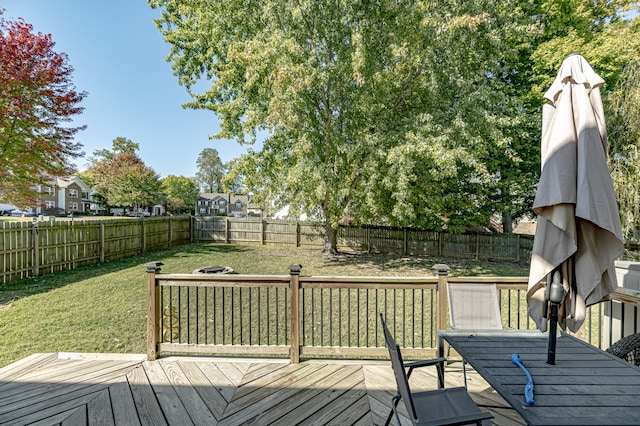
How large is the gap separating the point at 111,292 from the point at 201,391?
4.78 metres

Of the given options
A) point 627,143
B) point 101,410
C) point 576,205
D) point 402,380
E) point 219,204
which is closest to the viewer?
point 402,380

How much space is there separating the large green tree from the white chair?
180 inches

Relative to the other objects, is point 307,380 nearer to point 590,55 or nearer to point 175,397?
point 175,397

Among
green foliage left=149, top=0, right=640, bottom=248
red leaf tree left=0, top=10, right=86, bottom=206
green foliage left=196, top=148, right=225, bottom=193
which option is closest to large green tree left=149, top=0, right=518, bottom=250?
green foliage left=149, top=0, right=640, bottom=248

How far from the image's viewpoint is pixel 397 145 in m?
8.15

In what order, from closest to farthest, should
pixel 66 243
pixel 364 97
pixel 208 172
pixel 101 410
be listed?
pixel 101 410 → pixel 364 97 → pixel 66 243 → pixel 208 172

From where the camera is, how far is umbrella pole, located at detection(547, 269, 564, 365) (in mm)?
1738

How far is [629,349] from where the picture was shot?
2201mm

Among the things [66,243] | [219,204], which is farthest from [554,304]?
[219,204]

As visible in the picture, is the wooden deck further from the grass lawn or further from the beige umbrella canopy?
the beige umbrella canopy

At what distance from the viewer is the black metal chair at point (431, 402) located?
139 centimetres

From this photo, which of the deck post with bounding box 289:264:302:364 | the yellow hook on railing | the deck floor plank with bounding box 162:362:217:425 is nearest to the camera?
the deck floor plank with bounding box 162:362:217:425

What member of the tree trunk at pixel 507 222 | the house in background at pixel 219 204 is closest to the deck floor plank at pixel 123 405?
the tree trunk at pixel 507 222

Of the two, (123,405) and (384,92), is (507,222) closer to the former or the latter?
(384,92)
